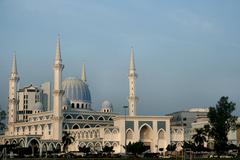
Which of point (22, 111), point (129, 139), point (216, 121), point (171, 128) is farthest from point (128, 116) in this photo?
point (22, 111)

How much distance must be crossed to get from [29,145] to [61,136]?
8160 mm

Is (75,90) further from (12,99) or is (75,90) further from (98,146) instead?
(98,146)

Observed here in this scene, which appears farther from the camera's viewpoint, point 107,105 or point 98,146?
point 107,105

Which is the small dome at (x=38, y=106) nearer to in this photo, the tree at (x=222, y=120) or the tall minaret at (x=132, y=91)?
the tall minaret at (x=132, y=91)

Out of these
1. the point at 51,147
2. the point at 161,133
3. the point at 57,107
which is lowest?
→ the point at 51,147

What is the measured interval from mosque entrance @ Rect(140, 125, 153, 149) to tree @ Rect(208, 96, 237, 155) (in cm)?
2812

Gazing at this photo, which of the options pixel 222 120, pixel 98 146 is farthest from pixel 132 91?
pixel 222 120

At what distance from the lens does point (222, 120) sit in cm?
6938

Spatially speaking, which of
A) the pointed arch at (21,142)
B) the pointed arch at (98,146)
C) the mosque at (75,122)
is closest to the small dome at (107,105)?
the mosque at (75,122)

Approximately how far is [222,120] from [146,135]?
31929 millimetres

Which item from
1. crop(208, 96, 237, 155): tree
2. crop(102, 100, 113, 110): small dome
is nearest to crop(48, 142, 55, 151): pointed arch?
crop(102, 100, 113, 110): small dome

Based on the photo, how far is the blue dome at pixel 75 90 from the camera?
4424 inches

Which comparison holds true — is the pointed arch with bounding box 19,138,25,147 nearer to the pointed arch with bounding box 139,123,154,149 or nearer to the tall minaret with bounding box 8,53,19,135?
the tall minaret with bounding box 8,53,19,135

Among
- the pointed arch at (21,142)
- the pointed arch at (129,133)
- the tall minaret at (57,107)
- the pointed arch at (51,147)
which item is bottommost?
the pointed arch at (51,147)
